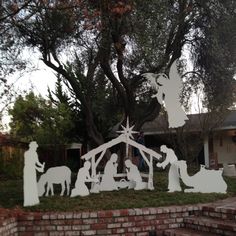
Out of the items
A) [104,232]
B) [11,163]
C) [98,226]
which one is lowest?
[104,232]

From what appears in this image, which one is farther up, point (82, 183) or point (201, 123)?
point (201, 123)

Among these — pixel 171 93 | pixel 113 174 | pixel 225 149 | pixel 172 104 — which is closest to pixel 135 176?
pixel 113 174

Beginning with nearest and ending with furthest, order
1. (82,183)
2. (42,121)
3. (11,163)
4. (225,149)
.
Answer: (82,183) < (11,163) < (225,149) < (42,121)

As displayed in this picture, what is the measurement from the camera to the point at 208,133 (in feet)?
67.6

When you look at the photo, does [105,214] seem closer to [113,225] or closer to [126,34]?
[113,225]

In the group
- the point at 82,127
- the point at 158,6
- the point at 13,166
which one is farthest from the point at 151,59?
the point at 82,127

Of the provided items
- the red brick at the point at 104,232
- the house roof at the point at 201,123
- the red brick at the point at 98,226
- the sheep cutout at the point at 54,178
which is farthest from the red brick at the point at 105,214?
the house roof at the point at 201,123

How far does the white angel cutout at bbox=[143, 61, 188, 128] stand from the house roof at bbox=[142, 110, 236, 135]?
325 inches

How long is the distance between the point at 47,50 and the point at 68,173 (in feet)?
12.2

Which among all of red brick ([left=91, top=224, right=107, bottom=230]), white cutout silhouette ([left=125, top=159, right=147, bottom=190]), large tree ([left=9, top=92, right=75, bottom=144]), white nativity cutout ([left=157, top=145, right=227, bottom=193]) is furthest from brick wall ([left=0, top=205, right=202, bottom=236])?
large tree ([left=9, top=92, right=75, bottom=144])

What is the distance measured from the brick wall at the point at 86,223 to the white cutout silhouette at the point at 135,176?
2.33 m

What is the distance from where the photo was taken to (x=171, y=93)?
37.7 feet

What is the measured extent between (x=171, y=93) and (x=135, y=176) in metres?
2.32

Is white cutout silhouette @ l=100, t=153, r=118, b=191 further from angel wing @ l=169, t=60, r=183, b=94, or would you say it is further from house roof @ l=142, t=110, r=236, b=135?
house roof @ l=142, t=110, r=236, b=135
